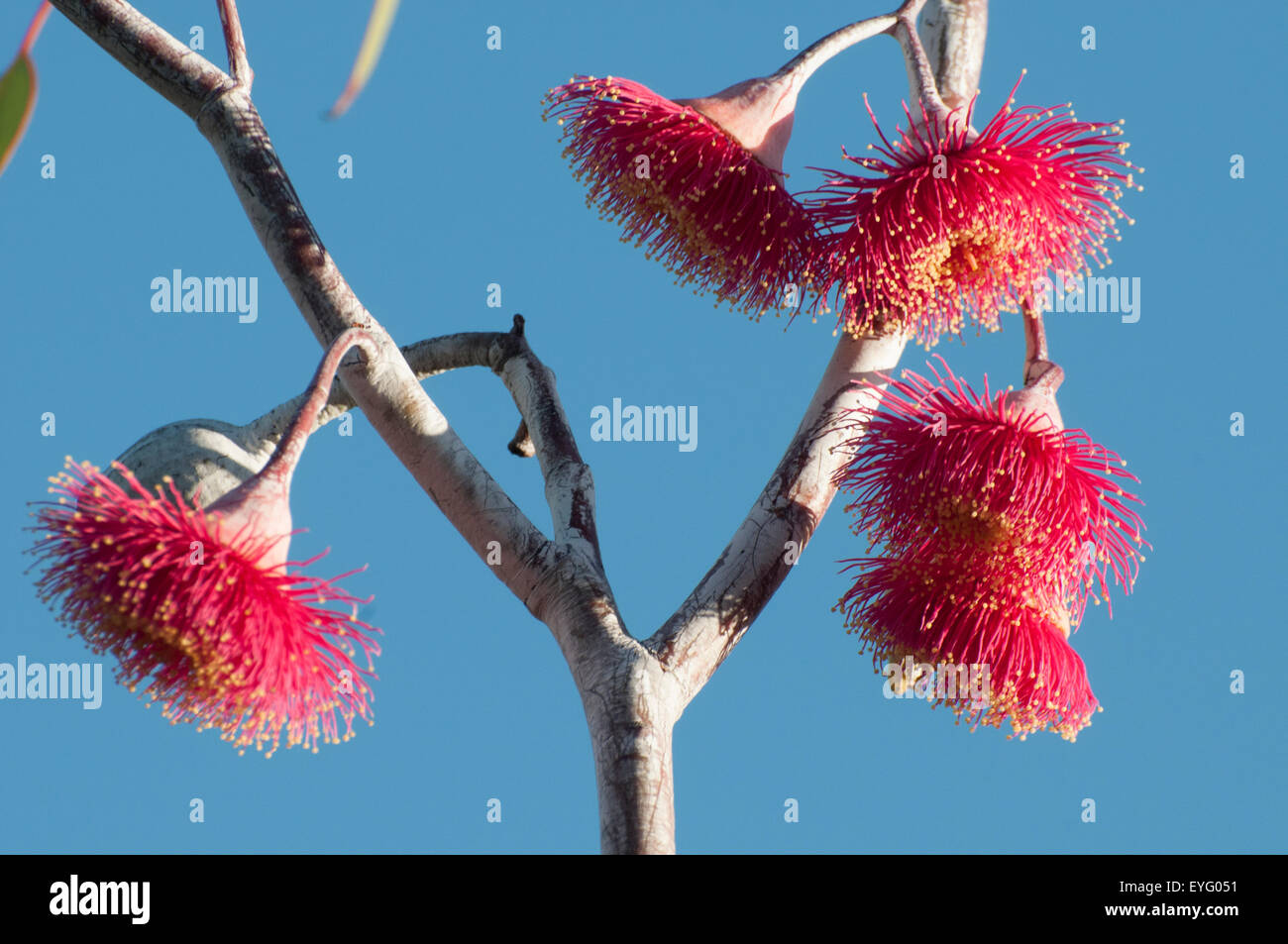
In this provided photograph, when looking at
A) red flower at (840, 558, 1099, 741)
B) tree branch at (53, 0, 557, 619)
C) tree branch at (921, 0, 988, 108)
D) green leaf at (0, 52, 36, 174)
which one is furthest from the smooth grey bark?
green leaf at (0, 52, 36, 174)

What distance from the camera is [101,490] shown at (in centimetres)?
206

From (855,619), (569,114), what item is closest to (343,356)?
(569,114)

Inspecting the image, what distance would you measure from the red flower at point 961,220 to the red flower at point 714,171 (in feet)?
0.28

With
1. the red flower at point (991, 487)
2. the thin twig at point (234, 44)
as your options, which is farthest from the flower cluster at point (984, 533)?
the thin twig at point (234, 44)

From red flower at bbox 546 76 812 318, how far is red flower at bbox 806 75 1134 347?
0.08m

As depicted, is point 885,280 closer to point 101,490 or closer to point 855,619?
point 855,619

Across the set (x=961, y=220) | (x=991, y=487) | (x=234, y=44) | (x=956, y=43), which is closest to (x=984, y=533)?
(x=991, y=487)

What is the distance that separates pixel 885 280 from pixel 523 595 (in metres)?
0.87

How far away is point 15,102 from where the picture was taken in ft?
3.63

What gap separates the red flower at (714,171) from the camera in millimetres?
2547

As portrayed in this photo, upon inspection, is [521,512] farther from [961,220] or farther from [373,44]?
[373,44]

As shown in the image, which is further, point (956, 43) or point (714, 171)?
point (956, 43)

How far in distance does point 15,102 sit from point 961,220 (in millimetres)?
1717
